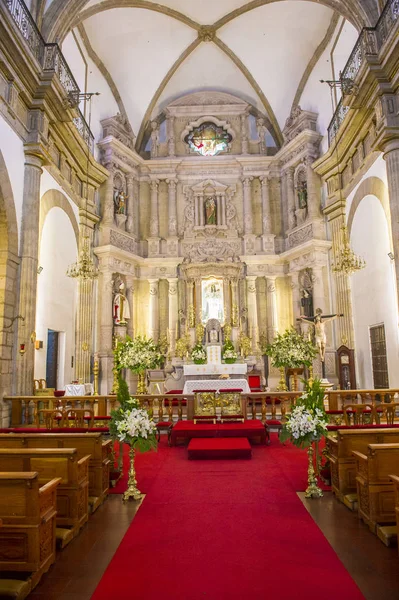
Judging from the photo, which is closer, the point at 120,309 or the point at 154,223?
the point at 120,309

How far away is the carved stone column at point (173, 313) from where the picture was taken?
18.3 m

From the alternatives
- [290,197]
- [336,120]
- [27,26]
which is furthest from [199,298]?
[27,26]

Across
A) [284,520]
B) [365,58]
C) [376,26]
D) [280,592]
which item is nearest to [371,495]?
[284,520]

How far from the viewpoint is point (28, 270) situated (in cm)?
1059

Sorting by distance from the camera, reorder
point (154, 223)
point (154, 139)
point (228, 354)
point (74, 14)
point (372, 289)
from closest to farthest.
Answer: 1. point (74, 14)
2. point (372, 289)
3. point (228, 354)
4. point (154, 223)
5. point (154, 139)

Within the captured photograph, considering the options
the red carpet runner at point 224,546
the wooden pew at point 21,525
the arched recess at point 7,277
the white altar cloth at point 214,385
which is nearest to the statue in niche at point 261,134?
the white altar cloth at point 214,385

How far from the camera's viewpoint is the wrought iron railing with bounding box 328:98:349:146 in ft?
48.6

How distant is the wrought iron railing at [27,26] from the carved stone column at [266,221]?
10.5 metres

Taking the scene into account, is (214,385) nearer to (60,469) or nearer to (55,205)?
(60,469)

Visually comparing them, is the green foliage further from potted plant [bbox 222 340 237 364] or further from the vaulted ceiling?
the vaulted ceiling

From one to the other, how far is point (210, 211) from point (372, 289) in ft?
27.9

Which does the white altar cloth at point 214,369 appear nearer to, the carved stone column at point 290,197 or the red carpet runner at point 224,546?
the red carpet runner at point 224,546

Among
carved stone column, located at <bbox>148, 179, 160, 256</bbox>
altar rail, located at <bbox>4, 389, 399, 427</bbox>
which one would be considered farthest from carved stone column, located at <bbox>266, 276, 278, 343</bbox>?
altar rail, located at <bbox>4, 389, 399, 427</bbox>

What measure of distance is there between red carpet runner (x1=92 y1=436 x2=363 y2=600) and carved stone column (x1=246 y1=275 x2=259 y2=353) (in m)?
11.8
